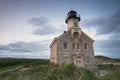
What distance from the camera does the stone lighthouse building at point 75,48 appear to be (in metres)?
22.8

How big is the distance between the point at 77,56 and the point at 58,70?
19.9 meters

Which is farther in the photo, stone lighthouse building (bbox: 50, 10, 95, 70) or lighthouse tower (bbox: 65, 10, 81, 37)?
lighthouse tower (bbox: 65, 10, 81, 37)

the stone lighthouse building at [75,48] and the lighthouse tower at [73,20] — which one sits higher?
the lighthouse tower at [73,20]

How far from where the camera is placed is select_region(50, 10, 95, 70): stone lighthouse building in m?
22.8

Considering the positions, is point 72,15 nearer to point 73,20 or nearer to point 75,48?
point 73,20

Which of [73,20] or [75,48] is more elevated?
[73,20]

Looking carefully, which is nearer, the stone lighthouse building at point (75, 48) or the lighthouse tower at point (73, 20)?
the stone lighthouse building at point (75, 48)

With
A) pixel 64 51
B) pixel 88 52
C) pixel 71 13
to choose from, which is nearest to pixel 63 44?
pixel 64 51

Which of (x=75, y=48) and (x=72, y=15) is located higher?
(x=72, y=15)

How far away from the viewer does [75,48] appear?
78.0 ft

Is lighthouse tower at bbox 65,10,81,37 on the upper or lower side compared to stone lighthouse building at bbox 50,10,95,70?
upper

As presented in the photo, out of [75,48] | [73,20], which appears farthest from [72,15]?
[75,48]

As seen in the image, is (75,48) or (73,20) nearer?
(75,48)

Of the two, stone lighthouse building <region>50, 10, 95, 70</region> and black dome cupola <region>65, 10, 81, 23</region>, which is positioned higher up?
black dome cupola <region>65, 10, 81, 23</region>
